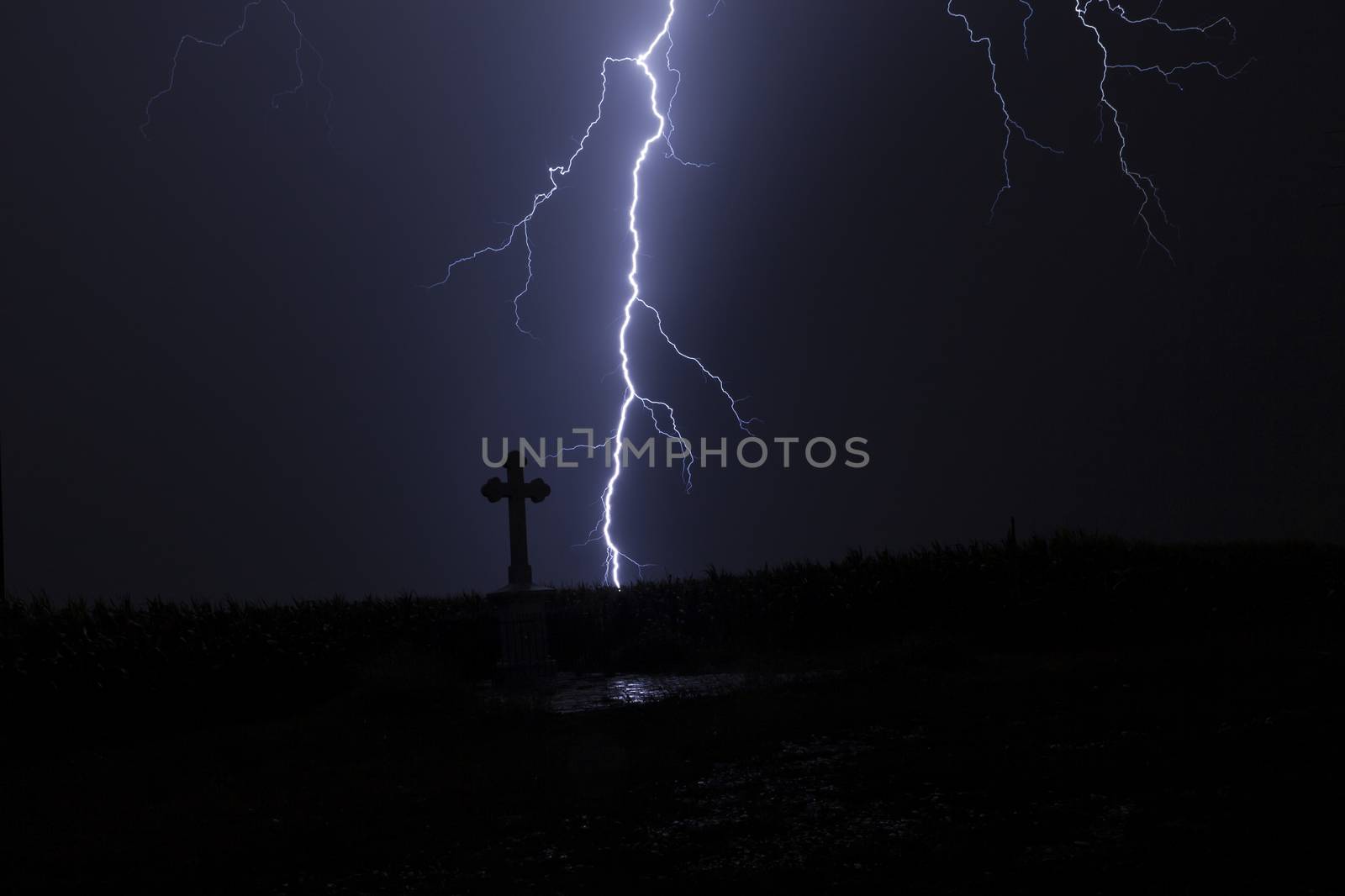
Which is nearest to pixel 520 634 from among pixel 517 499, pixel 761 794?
pixel 517 499

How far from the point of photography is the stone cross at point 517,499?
9820 millimetres

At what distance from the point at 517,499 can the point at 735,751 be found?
508 cm

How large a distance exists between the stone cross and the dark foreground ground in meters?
1.36

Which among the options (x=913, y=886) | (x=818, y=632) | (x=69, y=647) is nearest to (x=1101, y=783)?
(x=913, y=886)

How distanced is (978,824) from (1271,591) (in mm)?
9909

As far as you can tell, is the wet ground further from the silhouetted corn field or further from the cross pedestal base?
the silhouetted corn field

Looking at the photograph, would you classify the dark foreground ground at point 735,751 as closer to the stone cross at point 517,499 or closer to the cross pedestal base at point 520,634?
the cross pedestal base at point 520,634

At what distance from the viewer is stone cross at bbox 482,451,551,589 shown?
A: 9.82 m

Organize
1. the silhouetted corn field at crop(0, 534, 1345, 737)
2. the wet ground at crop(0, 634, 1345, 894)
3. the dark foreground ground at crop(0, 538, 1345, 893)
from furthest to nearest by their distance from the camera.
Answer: the silhouetted corn field at crop(0, 534, 1345, 737) → the dark foreground ground at crop(0, 538, 1345, 893) → the wet ground at crop(0, 634, 1345, 894)

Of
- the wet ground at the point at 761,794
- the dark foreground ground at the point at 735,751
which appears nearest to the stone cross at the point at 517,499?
the dark foreground ground at the point at 735,751

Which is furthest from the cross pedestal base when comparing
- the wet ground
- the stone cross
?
the wet ground

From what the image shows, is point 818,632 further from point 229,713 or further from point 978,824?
point 978,824

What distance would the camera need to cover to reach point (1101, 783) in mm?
4102

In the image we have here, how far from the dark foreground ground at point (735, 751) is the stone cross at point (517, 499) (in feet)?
4.48
